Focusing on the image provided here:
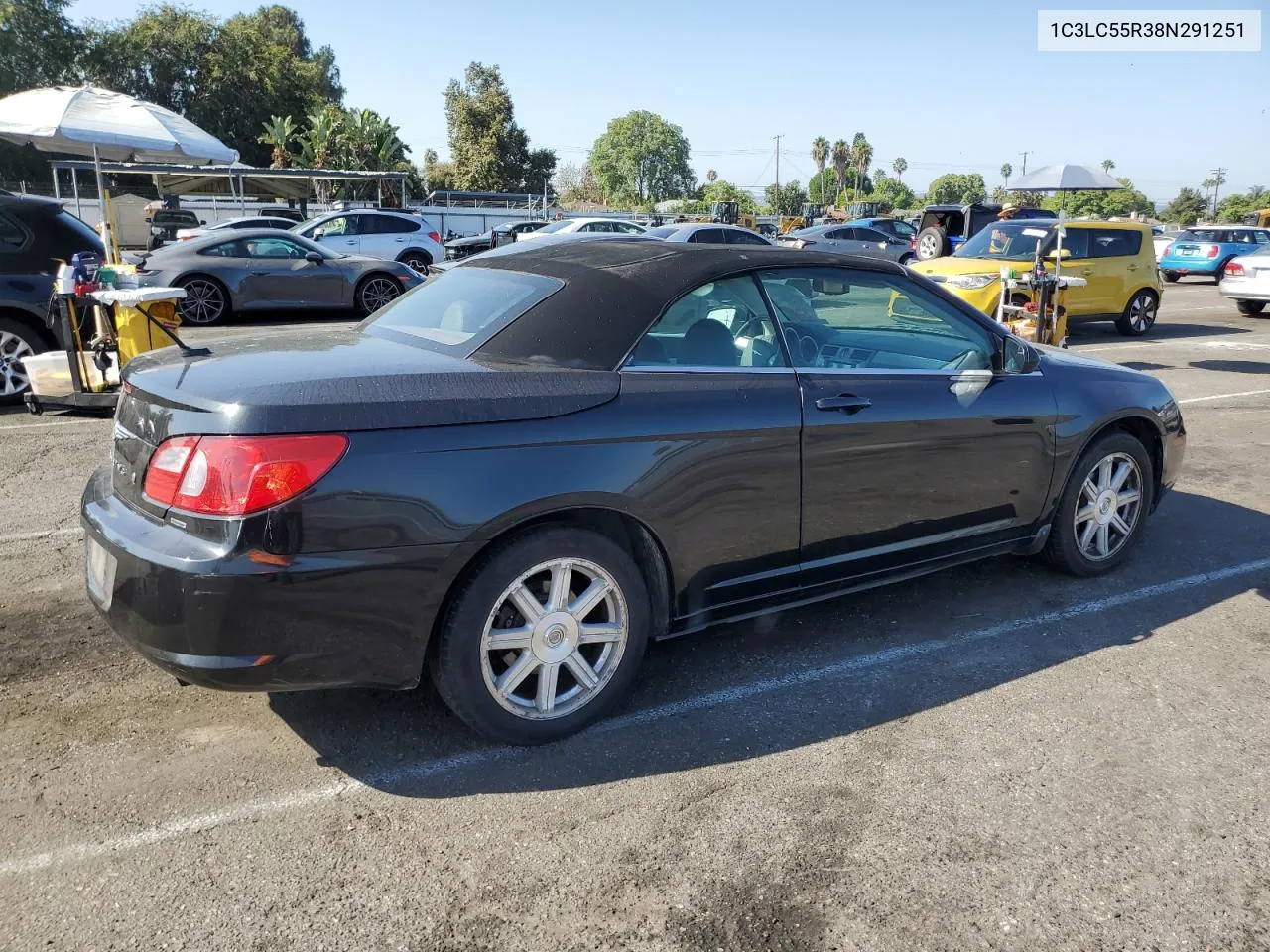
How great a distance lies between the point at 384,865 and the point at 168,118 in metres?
10.8

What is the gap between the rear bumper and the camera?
2584 millimetres

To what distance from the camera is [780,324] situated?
3.62 meters

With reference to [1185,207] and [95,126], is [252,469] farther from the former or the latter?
[1185,207]

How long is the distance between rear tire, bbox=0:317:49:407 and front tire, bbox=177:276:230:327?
5.14 meters

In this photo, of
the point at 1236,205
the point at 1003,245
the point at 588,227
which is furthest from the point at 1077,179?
the point at 1236,205

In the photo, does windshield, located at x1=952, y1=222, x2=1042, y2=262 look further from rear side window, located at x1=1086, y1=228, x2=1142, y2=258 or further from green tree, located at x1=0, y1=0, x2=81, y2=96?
green tree, located at x1=0, y1=0, x2=81, y2=96

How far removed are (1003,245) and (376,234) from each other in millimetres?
12555

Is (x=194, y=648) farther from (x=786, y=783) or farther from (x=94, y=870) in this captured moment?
(x=786, y=783)

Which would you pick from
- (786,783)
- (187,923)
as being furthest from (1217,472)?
(187,923)

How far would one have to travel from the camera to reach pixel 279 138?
50.4 m

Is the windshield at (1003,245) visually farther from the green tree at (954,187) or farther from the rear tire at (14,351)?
the green tree at (954,187)

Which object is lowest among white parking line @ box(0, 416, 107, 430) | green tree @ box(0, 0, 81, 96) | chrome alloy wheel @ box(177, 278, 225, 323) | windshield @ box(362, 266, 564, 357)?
white parking line @ box(0, 416, 107, 430)

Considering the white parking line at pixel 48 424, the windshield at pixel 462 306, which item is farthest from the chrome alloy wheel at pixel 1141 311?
the white parking line at pixel 48 424

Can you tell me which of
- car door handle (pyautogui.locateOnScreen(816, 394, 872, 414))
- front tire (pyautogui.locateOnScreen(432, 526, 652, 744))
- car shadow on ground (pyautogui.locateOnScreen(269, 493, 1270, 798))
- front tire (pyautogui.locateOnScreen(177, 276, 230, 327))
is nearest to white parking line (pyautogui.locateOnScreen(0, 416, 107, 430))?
car shadow on ground (pyautogui.locateOnScreen(269, 493, 1270, 798))
